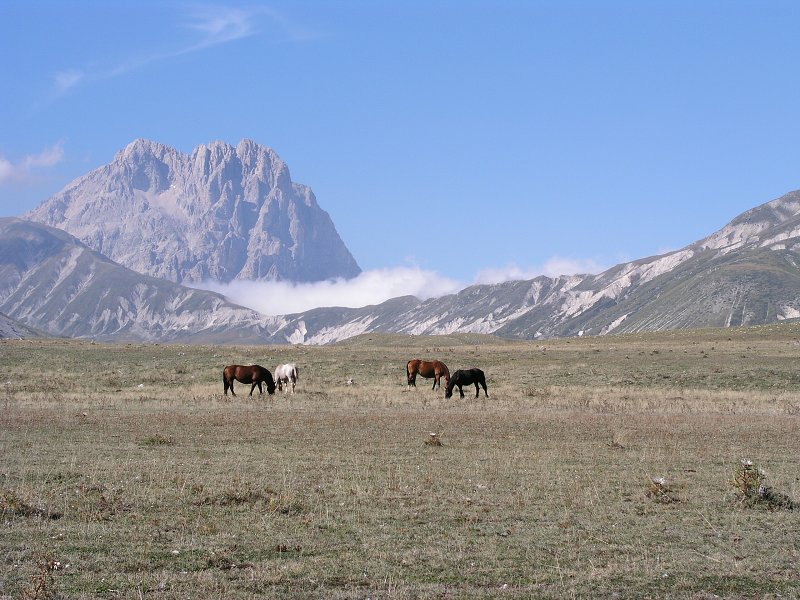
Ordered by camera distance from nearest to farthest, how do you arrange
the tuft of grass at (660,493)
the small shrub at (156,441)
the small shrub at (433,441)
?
1. the tuft of grass at (660,493)
2. the small shrub at (156,441)
3. the small shrub at (433,441)

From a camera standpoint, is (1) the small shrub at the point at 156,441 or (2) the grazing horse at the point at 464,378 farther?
(2) the grazing horse at the point at 464,378

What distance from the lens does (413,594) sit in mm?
10305

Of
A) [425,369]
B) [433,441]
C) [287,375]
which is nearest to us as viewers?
[433,441]

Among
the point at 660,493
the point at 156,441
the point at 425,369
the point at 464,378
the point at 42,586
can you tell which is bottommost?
the point at 660,493

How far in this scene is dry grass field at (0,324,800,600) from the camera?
10.9 m

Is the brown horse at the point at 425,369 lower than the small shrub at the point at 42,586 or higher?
higher

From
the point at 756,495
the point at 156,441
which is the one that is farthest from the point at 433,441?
the point at 756,495

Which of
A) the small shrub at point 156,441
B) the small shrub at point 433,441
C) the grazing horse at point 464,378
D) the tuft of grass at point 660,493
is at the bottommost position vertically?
the tuft of grass at point 660,493

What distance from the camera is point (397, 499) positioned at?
15.7 m

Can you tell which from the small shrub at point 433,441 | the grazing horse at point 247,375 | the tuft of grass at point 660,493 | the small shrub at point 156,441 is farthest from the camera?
the grazing horse at point 247,375

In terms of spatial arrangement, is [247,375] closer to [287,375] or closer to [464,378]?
[287,375]

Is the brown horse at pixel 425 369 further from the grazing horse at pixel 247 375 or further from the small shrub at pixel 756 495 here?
A: the small shrub at pixel 756 495

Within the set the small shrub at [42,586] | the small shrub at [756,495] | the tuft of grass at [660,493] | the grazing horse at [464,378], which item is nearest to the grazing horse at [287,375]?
the grazing horse at [464,378]

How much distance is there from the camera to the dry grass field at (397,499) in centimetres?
1091
